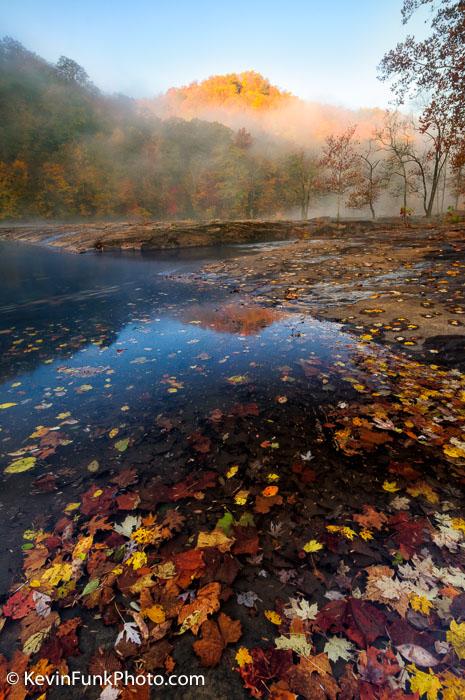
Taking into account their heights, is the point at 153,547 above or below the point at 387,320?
below

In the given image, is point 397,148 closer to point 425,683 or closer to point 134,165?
point 425,683

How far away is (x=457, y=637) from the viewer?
1601 mm

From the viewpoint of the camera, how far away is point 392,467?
2682 mm

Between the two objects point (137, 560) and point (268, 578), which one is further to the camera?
point (137, 560)

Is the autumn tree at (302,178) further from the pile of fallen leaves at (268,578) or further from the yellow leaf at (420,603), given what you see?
the yellow leaf at (420,603)

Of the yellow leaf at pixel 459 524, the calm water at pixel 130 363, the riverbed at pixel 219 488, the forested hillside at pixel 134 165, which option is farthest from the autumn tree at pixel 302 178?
the yellow leaf at pixel 459 524

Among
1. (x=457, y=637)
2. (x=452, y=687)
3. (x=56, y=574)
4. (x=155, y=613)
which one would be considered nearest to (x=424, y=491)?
(x=457, y=637)

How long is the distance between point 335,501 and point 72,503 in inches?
78.9

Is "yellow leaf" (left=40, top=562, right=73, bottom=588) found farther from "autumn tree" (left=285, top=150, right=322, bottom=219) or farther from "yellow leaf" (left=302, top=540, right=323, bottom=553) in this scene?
"autumn tree" (left=285, top=150, right=322, bottom=219)

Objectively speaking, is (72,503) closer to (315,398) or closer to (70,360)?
(315,398)

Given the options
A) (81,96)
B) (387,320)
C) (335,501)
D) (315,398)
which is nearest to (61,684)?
(335,501)

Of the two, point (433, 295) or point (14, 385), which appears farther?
point (433, 295)

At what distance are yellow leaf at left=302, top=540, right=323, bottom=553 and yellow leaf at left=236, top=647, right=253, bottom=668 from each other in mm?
655

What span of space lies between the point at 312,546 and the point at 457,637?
0.78m
